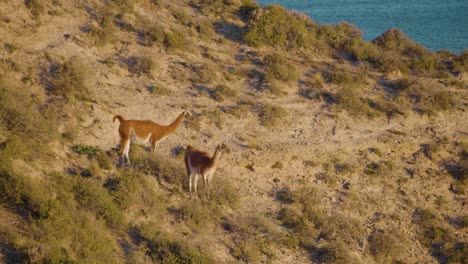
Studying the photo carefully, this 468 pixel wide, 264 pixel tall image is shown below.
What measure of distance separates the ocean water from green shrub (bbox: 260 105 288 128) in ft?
95.6

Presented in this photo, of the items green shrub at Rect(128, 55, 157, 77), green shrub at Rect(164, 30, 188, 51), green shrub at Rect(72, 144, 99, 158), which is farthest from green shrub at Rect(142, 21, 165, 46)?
green shrub at Rect(72, 144, 99, 158)

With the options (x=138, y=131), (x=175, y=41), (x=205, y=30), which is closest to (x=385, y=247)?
(x=138, y=131)

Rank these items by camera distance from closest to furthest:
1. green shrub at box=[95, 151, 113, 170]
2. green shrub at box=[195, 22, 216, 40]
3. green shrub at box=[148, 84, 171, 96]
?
green shrub at box=[95, 151, 113, 170] < green shrub at box=[148, 84, 171, 96] < green shrub at box=[195, 22, 216, 40]

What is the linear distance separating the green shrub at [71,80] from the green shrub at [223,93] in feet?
18.5

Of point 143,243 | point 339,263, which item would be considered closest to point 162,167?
point 143,243

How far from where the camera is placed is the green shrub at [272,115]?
21484 mm

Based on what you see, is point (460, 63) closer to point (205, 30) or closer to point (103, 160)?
point (205, 30)

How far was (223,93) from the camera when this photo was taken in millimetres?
22484

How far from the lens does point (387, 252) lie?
17344mm

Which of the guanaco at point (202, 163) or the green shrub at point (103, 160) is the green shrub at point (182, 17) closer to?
the green shrub at point (103, 160)

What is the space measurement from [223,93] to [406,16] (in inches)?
1733

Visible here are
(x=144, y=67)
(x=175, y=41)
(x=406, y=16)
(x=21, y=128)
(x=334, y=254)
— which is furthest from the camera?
(x=406, y=16)

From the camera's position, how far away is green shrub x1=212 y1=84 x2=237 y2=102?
22234 millimetres

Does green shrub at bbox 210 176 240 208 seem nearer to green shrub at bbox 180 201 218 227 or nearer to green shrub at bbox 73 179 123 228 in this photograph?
green shrub at bbox 180 201 218 227
